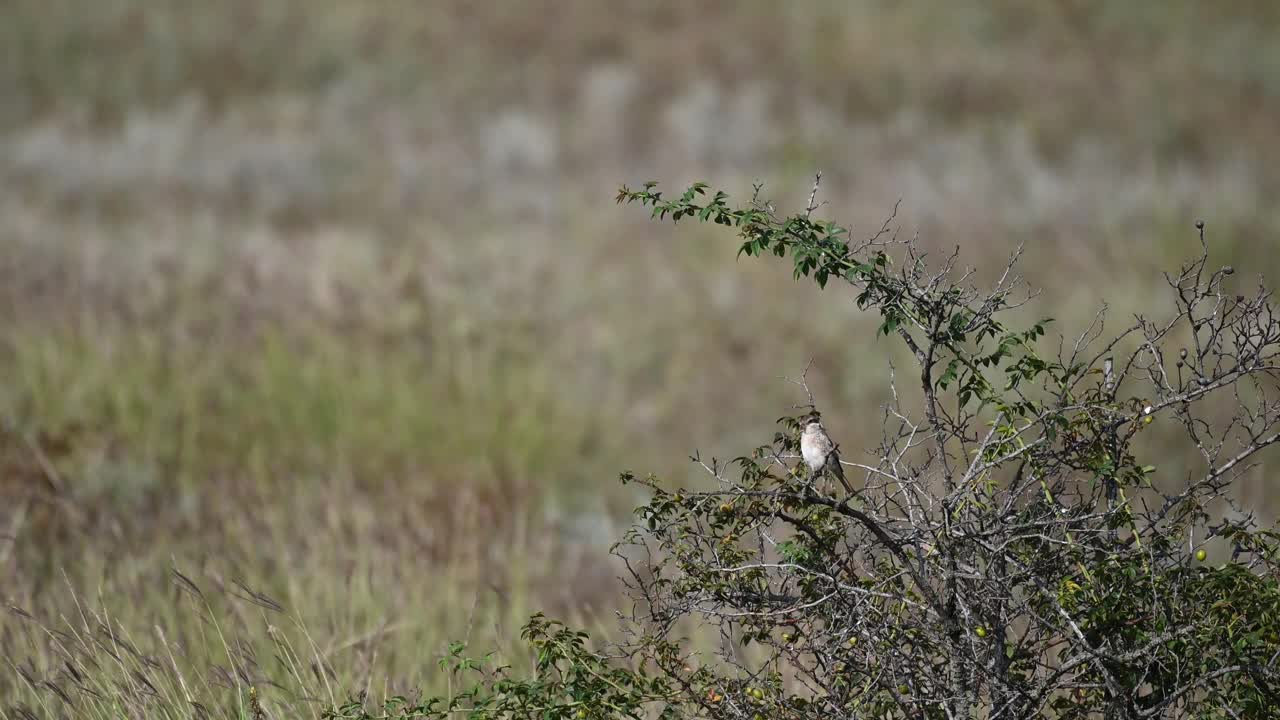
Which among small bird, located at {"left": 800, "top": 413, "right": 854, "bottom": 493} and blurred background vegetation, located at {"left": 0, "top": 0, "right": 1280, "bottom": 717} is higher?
blurred background vegetation, located at {"left": 0, "top": 0, "right": 1280, "bottom": 717}

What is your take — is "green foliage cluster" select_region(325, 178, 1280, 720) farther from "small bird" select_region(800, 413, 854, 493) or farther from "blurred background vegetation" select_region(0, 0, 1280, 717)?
"blurred background vegetation" select_region(0, 0, 1280, 717)

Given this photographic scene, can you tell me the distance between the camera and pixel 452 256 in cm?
1434

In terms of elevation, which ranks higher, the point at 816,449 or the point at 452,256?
the point at 452,256

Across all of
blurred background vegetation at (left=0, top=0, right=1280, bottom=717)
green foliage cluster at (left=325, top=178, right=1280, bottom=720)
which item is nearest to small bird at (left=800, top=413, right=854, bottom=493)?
green foliage cluster at (left=325, top=178, right=1280, bottom=720)

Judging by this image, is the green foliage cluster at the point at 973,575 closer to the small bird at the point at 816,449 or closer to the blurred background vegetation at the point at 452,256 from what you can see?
the small bird at the point at 816,449

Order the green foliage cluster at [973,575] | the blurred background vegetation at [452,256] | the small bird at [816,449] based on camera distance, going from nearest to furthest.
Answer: the green foliage cluster at [973,575] → the small bird at [816,449] → the blurred background vegetation at [452,256]

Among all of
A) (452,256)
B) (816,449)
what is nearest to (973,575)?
(816,449)

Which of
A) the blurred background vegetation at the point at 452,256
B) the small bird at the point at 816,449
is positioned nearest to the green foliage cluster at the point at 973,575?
the small bird at the point at 816,449

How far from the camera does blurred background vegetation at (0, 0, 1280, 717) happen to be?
6277mm

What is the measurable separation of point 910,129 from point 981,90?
203 cm

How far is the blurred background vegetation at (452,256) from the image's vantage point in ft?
20.6

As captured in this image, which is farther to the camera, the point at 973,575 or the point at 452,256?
the point at 452,256

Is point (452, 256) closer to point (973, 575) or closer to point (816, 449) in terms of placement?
point (816, 449)

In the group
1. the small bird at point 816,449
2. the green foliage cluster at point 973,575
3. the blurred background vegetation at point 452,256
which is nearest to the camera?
the green foliage cluster at point 973,575
